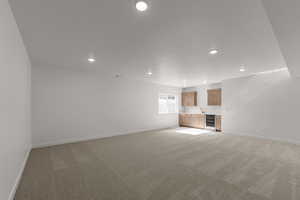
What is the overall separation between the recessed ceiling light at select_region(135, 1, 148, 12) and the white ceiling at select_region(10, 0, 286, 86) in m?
0.06

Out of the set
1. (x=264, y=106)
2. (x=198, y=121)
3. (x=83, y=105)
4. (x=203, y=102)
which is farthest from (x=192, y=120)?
(x=83, y=105)

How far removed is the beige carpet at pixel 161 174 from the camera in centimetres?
173

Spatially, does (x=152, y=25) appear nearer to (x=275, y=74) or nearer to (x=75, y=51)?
(x=75, y=51)

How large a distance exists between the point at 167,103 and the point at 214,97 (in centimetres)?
267

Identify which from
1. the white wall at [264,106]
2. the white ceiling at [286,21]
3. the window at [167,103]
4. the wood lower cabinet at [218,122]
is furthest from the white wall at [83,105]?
the white ceiling at [286,21]

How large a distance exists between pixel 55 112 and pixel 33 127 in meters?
0.66

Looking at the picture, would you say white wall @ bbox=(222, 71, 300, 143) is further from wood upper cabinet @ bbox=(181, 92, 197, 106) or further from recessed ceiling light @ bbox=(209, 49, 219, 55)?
recessed ceiling light @ bbox=(209, 49, 219, 55)

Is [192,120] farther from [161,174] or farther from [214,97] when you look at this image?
[161,174]

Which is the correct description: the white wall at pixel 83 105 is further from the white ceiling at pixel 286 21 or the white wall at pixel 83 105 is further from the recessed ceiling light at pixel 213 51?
the white ceiling at pixel 286 21

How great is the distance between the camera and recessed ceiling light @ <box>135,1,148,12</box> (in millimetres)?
1495

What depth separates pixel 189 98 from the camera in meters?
7.85

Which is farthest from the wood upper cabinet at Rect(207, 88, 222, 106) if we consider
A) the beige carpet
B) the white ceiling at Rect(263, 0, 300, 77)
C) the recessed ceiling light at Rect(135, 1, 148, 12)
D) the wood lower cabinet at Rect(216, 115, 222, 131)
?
the recessed ceiling light at Rect(135, 1, 148, 12)

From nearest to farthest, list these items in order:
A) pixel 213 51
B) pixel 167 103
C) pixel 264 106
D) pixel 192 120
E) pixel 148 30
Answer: pixel 148 30 < pixel 213 51 < pixel 264 106 < pixel 192 120 < pixel 167 103

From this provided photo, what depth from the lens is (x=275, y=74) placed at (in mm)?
4602
